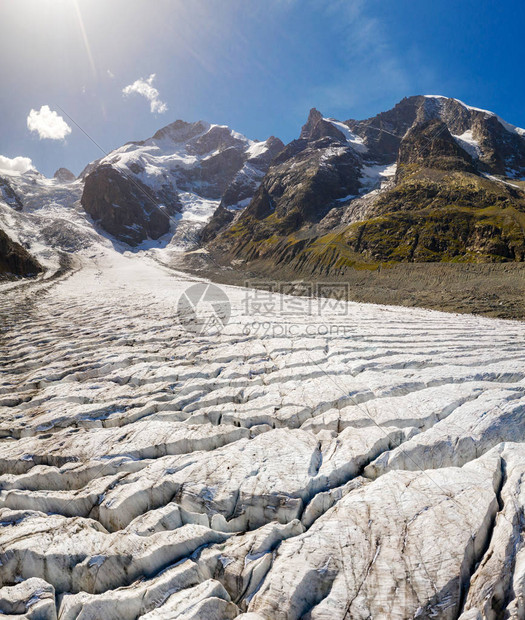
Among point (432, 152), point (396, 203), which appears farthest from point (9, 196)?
point (432, 152)

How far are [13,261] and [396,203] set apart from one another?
7725 centimetres

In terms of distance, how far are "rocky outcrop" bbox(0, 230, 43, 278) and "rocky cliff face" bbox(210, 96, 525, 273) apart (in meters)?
50.4

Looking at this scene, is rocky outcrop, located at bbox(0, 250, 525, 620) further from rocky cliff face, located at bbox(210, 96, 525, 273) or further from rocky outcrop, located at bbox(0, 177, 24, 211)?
rocky outcrop, located at bbox(0, 177, 24, 211)

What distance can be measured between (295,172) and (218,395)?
117m

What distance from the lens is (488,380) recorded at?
8.07 metres

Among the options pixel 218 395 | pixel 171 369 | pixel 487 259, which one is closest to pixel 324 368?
pixel 218 395

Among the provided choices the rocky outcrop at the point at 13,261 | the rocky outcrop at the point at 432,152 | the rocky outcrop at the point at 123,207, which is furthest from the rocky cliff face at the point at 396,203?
the rocky outcrop at the point at 123,207

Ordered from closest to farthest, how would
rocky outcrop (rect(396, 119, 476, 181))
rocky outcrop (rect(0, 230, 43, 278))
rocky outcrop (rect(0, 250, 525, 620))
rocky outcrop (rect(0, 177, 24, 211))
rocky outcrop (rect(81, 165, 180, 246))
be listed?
rocky outcrop (rect(0, 250, 525, 620)), rocky outcrop (rect(0, 230, 43, 278)), rocky outcrop (rect(396, 119, 476, 181)), rocky outcrop (rect(81, 165, 180, 246)), rocky outcrop (rect(0, 177, 24, 211))

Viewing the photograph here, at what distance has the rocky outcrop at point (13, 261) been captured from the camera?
48.7m

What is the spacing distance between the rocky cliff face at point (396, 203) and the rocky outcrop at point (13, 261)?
165 ft

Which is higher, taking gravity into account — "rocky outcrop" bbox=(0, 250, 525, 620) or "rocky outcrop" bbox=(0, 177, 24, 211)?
"rocky outcrop" bbox=(0, 177, 24, 211)

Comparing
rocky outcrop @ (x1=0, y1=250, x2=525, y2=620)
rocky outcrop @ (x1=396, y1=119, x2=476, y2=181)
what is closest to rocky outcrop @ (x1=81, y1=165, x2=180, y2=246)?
rocky outcrop @ (x1=396, y1=119, x2=476, y2=181)

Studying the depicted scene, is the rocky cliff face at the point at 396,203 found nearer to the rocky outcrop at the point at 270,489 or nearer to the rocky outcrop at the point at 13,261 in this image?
the rocky outcrop at the point at 270,489

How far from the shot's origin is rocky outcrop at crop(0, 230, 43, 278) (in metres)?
48.7
